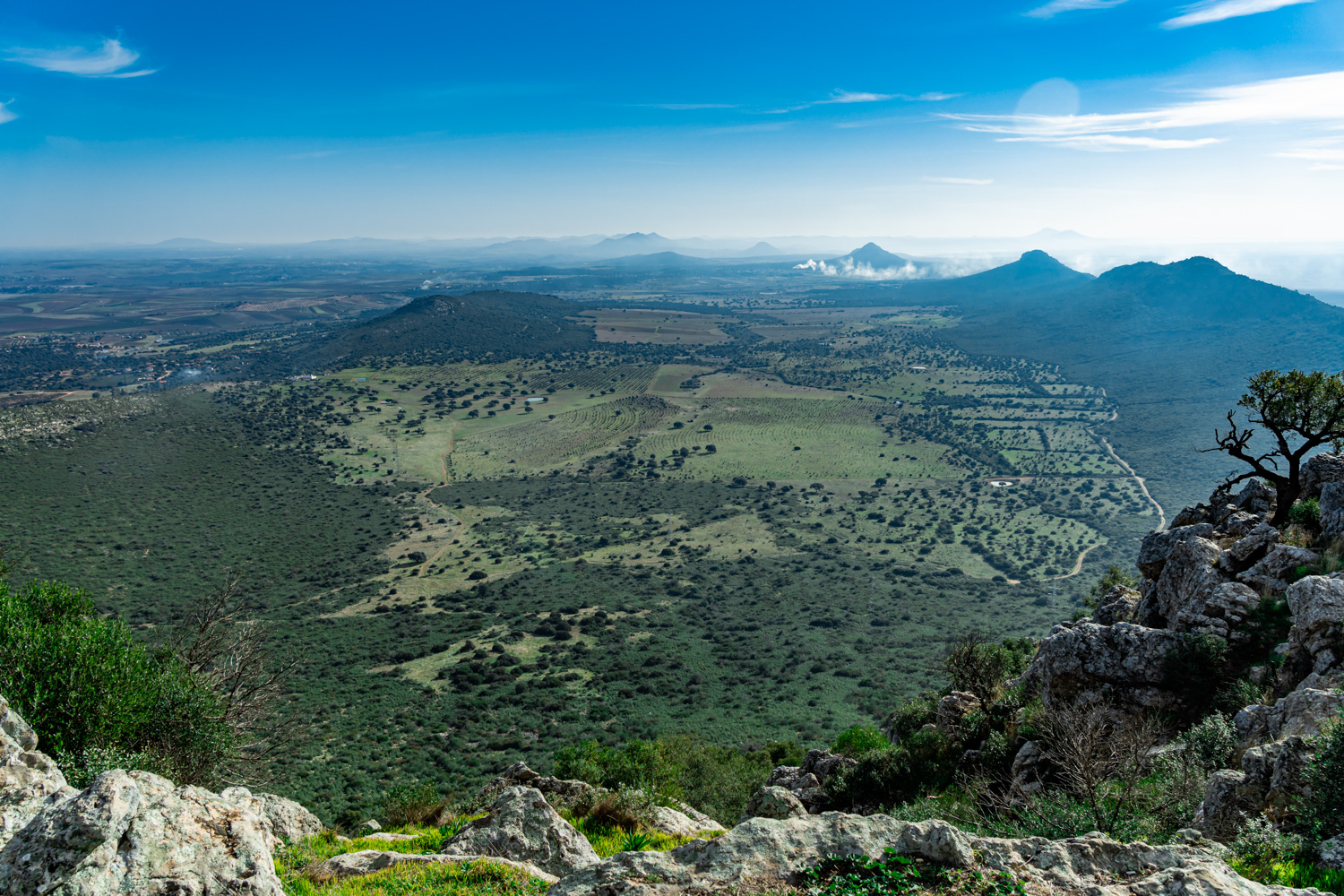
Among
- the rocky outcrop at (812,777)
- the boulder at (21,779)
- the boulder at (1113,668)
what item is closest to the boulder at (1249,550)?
the boulder at (1113,668)

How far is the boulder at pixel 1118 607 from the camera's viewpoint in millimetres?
23688

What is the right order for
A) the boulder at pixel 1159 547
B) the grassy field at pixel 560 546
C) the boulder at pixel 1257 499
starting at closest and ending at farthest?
1. the boulder at pixel 1159 547
2. the boulder at pixel 1257 499
3. the grassy field at pixel 560 546

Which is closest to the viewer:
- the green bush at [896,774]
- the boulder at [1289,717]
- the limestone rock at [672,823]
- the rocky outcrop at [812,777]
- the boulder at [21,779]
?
the boulder at [21,779]

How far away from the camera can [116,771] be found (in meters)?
9.31

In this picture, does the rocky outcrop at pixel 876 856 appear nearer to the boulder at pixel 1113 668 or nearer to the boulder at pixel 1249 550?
the boulder at pixel 1113 668

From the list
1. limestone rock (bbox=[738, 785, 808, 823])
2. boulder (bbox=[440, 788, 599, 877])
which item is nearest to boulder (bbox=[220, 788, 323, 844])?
boulder (bbox=[440, 788, 599, 877])

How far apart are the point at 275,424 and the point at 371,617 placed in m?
84.7

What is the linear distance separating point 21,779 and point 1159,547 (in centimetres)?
3421

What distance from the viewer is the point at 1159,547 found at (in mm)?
25266

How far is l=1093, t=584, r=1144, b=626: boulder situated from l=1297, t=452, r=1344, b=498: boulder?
20.9 ft

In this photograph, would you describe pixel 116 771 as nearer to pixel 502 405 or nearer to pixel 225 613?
pixel 225 613

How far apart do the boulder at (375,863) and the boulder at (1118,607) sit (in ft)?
71.2

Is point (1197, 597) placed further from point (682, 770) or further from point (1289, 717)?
point (682, 770)

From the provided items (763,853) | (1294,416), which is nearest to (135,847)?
(763,853)
